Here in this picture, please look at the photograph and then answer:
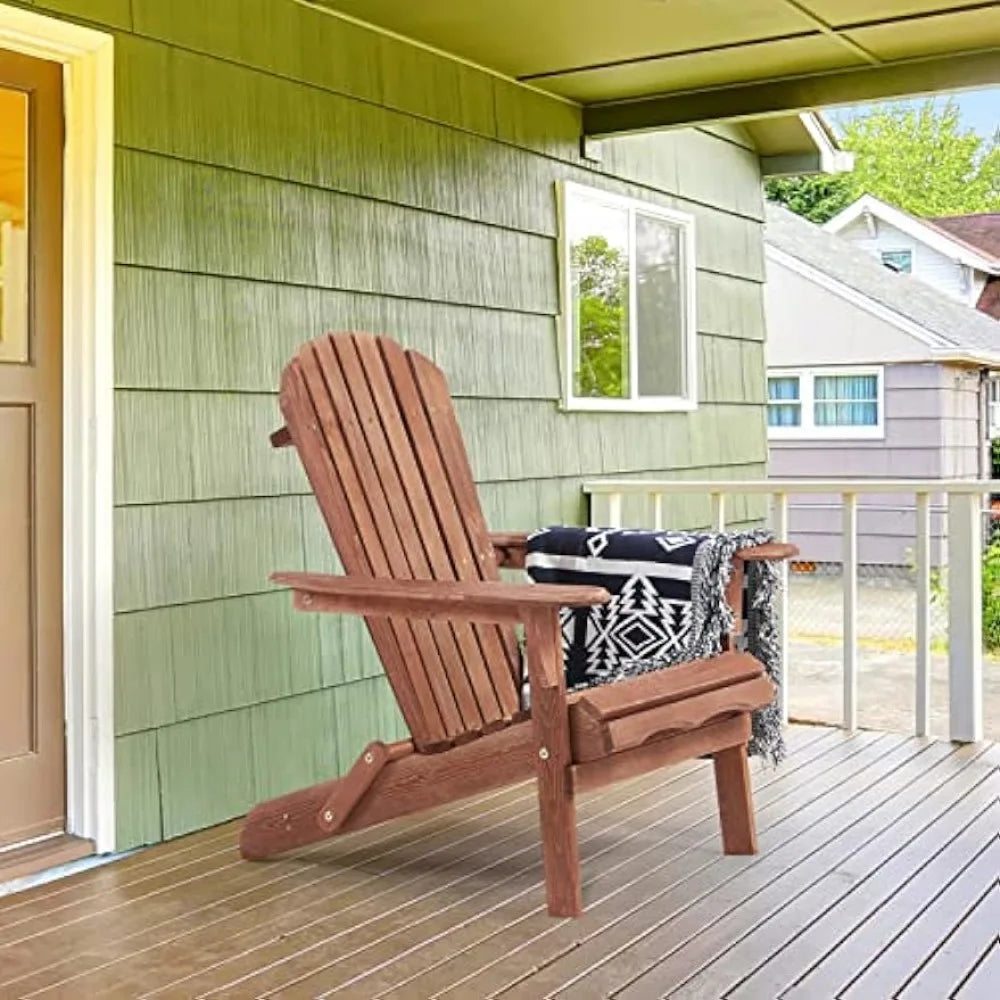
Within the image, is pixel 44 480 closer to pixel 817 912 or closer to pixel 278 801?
pixel 278 801

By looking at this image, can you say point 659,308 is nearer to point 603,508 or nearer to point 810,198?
point 603,508

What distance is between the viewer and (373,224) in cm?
426

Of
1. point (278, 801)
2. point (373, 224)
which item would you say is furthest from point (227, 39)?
point (278, 801)

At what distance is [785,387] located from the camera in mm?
14094

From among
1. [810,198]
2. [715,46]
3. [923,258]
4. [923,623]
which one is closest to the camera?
[715,46]

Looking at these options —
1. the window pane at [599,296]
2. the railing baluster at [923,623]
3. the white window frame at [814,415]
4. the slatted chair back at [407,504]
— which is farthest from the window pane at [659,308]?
the white window frame at [814,415]

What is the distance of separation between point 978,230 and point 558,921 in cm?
1840

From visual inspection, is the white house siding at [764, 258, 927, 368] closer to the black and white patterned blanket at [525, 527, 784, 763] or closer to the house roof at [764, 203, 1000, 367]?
the house roof at [764, 203, 1000, 367]

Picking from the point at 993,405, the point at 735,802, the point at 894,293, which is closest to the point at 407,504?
the point at 735,802

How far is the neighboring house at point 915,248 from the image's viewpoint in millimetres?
16625

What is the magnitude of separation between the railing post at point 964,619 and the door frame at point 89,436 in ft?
8.75

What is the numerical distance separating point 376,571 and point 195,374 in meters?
0.81

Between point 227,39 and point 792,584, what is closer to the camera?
point 227,39

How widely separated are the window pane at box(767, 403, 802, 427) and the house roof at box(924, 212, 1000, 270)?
6.15 m
